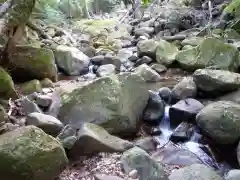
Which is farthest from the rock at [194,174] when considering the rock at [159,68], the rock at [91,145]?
the rock at [159,68]

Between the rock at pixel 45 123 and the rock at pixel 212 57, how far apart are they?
331cm

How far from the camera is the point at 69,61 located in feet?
20.6

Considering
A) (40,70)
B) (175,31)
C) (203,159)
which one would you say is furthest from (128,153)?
(175,31)

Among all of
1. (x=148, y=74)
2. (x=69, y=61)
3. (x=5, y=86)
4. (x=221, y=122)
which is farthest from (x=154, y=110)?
(x=69, y=61)

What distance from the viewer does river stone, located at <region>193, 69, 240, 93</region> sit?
4727 millimetres

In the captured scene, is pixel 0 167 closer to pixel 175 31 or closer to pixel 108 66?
pixel 108 66

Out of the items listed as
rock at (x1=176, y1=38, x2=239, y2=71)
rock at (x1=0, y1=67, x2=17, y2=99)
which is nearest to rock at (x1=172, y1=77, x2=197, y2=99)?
rock at (x1=176, y1=38, x2=239, y2=71)

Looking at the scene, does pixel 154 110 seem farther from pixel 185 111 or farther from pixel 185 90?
pixel 185 90

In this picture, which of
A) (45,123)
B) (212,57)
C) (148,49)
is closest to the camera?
(45,123)

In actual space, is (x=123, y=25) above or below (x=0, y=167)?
below

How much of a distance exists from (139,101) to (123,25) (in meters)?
6.96

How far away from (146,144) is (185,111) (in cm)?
88

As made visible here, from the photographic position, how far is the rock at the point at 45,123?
3385 mm

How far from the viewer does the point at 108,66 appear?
6520 millimetres
